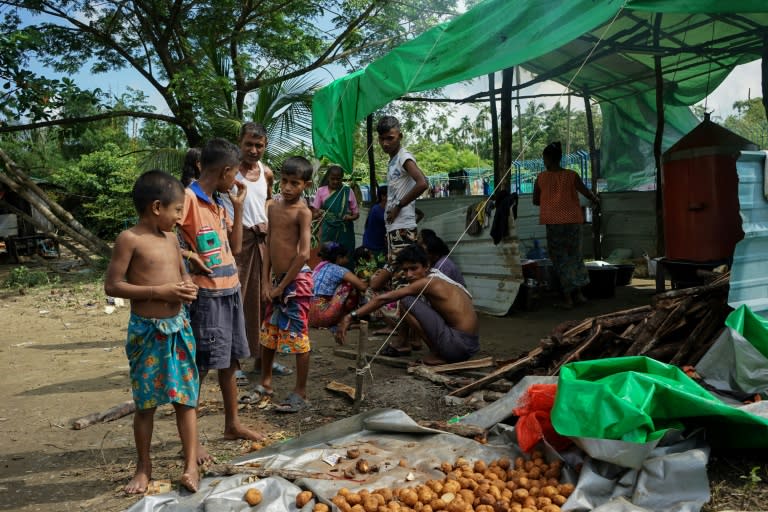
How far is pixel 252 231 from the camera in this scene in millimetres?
4055

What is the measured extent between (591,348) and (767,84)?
15.9 feet

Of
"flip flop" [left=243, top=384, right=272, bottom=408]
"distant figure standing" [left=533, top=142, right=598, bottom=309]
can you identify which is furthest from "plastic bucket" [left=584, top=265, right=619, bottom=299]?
"flip flop" [left=243, top=384, right=272, bottom=408]

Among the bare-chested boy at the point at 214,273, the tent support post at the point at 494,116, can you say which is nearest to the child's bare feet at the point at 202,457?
the bare-chested boy at the point at 214,273

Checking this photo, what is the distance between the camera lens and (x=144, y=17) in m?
12.7

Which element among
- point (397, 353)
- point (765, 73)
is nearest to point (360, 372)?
point (397, 353)

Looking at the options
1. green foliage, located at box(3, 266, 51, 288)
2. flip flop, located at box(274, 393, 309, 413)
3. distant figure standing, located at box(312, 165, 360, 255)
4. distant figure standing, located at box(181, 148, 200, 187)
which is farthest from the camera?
green foliage, located at box(3, 266, 51, 288)

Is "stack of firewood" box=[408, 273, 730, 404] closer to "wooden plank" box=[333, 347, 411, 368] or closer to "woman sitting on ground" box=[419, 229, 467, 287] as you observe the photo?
"wooden plank" box=[333, 347, 411, 368]

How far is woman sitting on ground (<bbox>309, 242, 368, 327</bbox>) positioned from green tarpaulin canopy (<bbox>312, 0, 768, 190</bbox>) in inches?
55.2

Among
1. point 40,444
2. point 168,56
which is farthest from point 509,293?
point 168,56

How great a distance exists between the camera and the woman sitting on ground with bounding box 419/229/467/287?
503 cm

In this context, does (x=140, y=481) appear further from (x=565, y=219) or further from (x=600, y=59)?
(x=600, y=59)

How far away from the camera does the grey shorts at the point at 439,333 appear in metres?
4.40

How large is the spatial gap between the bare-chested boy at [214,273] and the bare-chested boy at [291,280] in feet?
Result: 2.01

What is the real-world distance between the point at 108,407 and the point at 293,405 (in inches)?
48.1
